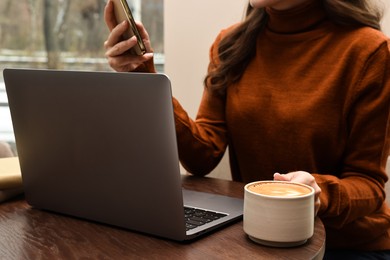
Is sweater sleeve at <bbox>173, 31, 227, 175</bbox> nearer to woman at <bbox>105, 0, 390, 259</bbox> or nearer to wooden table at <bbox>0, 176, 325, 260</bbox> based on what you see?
woman at <bbox>105, 0, 390, 259</bbox>

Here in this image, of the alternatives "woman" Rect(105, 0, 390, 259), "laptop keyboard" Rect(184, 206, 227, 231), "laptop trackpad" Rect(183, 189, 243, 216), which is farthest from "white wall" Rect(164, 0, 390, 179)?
"laptop keyboard" Rect(184, 206, 227, 231)

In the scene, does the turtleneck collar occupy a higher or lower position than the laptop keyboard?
higher

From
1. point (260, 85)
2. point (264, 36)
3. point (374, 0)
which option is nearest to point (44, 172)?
point (260, 85)

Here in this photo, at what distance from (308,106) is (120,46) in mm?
442

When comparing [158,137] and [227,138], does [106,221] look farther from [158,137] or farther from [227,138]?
[227,138]

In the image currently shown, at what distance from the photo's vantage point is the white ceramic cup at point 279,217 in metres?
0.72

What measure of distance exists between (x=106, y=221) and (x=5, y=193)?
271mm

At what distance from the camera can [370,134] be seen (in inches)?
44.0

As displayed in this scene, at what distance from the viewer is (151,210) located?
0.77m

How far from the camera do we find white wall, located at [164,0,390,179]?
1.86 metres

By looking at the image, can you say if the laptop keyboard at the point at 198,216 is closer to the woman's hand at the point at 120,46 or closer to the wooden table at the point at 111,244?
the wooden table at the point at 111,244

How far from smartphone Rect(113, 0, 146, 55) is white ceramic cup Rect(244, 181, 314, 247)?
45cm

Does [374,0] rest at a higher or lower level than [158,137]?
higher

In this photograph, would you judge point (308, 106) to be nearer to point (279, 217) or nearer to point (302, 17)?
point (302, 17)
